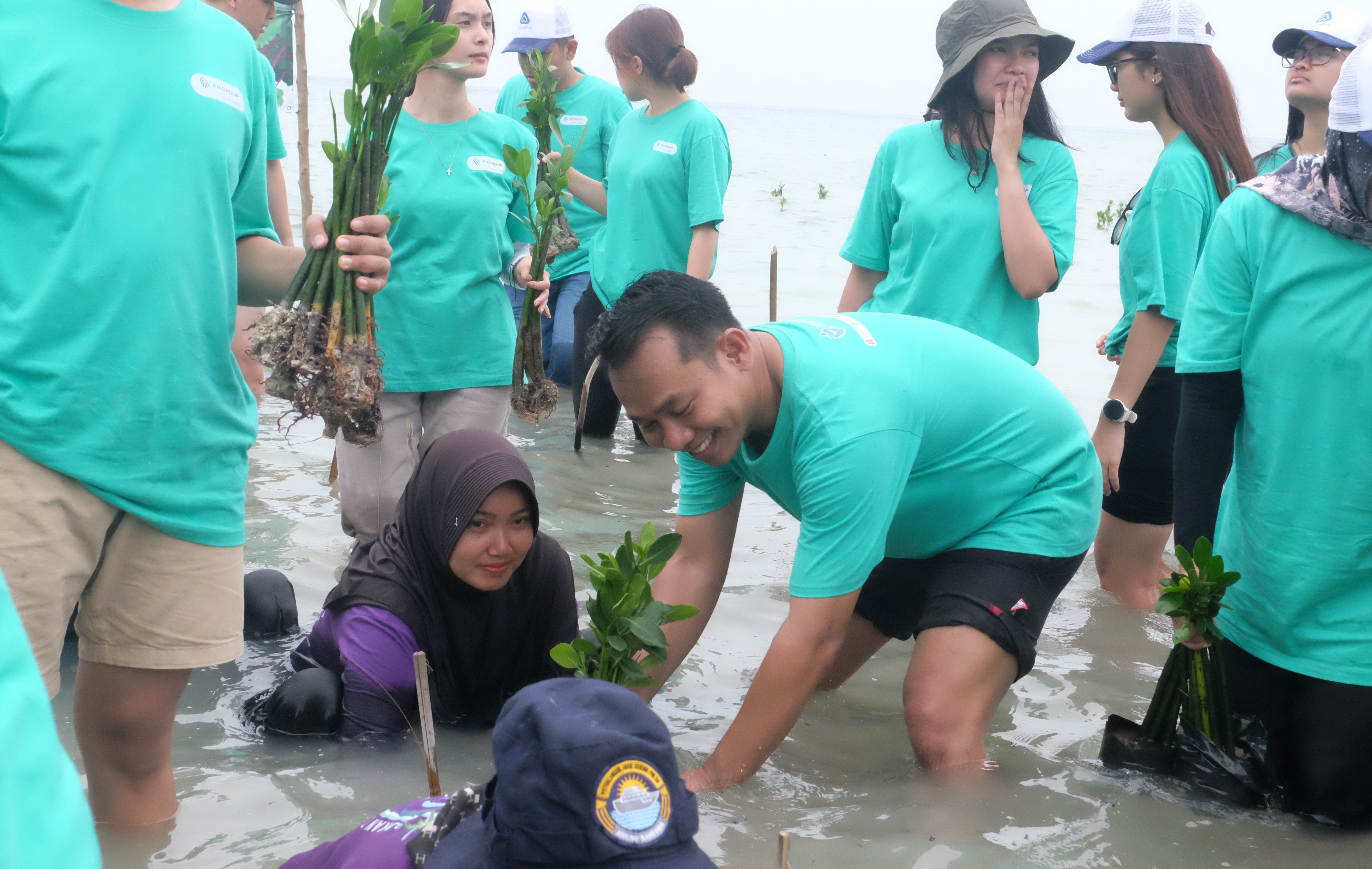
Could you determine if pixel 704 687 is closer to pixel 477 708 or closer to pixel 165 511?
pixel 477 708

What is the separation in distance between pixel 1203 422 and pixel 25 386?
241 centimetres

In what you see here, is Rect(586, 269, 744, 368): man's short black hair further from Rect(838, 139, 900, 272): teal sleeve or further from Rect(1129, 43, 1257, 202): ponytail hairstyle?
Rect(1129, 43, 1257, 202): ponytail hairstyle

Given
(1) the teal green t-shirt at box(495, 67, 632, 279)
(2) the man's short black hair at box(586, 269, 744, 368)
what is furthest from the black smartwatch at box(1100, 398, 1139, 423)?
(1) the teal green t-shirt at box(495, 67, 632, 279)

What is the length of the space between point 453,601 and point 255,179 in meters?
1.26

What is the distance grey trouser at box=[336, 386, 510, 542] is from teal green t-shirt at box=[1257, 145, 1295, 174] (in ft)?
8.60

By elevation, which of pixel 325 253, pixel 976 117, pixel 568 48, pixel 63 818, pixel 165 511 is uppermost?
pixel 568 48

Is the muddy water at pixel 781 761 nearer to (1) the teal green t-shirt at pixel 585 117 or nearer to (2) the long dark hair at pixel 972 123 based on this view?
(1) the teal green t-shirt at pixel 585 117

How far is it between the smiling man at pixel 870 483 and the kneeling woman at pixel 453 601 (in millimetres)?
382

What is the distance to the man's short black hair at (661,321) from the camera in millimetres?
2289

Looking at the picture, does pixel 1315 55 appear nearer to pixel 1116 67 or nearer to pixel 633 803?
pixel 1116 67

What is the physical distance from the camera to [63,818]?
2.26 feet

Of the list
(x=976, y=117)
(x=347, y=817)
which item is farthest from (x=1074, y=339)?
(x=347, y=817)

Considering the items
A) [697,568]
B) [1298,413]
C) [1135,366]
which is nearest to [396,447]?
[697,568]

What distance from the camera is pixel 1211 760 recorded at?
268cm
